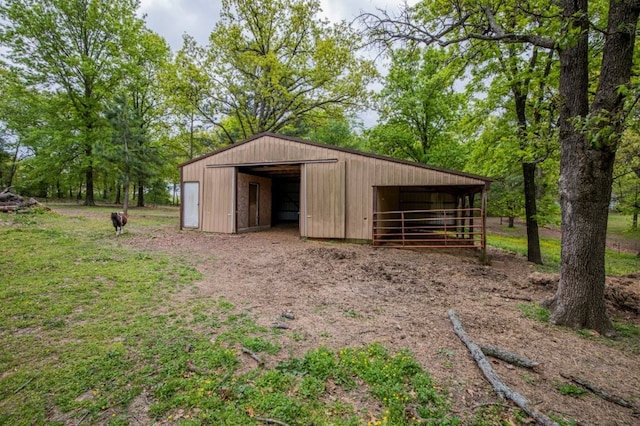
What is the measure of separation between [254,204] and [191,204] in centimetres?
276

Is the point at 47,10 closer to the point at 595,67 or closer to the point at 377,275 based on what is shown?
the point at 377,275

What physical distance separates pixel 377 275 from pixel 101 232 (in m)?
9.58

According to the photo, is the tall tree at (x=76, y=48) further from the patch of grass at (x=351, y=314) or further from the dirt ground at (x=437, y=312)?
the patch of grass at (x=351, y=314)

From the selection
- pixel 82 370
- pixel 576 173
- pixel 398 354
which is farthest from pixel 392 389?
pixel 576 173

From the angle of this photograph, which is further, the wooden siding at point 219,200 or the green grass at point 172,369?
the wooden siding at point 219,200

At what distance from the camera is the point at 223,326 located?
138 inches

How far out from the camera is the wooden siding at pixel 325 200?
33.3ft

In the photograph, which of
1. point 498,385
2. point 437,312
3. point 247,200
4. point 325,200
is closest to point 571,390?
point 498,385

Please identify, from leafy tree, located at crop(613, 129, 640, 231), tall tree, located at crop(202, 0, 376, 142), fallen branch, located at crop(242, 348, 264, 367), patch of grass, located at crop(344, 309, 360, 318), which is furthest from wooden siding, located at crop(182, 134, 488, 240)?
fallen branch, located at crop(242, 348, 264, 367)

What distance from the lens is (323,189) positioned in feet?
34.0

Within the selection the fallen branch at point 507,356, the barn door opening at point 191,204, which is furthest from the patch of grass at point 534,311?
the barn door opening at point 191,204

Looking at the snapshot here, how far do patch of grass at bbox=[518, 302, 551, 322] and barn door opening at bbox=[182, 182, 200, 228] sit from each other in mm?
11570

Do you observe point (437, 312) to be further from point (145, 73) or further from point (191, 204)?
point (145, 73)

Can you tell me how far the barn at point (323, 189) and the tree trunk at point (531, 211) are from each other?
1.46 meters
